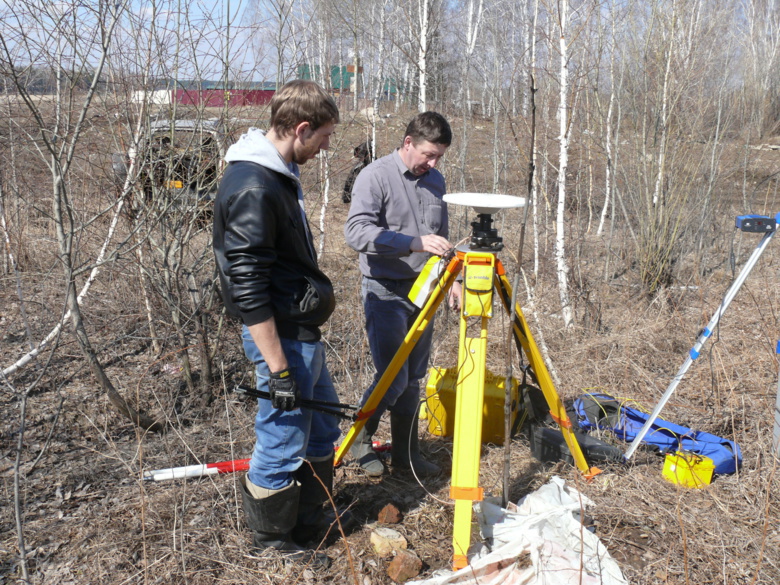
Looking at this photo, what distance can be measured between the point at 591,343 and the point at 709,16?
444cm

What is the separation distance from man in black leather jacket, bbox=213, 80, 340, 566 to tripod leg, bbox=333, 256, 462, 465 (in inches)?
14.5

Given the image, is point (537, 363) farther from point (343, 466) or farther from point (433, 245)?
point (343, 466)

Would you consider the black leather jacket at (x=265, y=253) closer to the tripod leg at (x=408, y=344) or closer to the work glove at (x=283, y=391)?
the work glove at (x=283, y=391)

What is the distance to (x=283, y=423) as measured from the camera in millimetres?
2121

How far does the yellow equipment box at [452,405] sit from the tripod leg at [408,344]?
788mm

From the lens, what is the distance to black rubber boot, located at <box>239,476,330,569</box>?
86.7 inches

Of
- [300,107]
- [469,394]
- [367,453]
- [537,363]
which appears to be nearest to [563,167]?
[537,363]

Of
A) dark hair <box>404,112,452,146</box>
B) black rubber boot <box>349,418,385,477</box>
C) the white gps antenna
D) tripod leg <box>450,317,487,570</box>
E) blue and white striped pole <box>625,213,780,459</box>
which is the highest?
dark hair <box>404,112,452,146</box>

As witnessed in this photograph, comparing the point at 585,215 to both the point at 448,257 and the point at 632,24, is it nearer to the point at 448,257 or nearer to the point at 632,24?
the point at 632,24

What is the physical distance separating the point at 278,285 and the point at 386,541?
3.74 feet

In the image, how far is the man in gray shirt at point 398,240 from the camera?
2693mm

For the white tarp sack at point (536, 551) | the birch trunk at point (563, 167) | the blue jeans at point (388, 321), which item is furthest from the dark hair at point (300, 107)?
the birch trunk at point (563, 167)

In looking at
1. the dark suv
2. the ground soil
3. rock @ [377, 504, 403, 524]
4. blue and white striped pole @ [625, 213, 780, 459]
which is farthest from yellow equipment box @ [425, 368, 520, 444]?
the dark suv

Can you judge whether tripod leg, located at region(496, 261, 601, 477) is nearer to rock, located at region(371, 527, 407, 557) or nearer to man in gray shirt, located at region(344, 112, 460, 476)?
man in gray shirt, located at region(344, 112, 460, 476)
